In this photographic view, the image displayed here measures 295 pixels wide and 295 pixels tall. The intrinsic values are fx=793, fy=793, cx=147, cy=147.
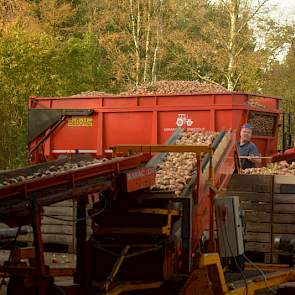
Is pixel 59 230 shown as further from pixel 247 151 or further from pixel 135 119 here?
pixel 135 119

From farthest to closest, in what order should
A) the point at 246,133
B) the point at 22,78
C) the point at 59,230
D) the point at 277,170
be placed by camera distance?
the point at 22,78
the point at 246,133
the point at 59,230
the point at 277,170

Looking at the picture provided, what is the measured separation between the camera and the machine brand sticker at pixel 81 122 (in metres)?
16.9

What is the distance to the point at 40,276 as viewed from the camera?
5773mm

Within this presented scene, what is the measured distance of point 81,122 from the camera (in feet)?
55.9

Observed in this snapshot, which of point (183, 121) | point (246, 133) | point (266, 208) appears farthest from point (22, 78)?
point (266, 208)

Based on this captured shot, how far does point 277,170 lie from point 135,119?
5961 mm

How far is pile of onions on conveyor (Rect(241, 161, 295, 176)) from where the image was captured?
10.8 metres

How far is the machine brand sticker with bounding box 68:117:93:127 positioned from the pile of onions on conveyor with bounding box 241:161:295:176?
6.28m

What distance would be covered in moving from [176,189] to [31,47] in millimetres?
18496

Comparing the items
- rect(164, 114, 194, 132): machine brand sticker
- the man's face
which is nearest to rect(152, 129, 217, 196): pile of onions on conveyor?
the man's face

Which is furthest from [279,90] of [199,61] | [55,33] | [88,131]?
[88,131]

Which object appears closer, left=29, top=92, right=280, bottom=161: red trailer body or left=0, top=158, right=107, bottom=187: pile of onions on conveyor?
left=0, top=158, right=107, bottom=187: pile of onions on conveyor

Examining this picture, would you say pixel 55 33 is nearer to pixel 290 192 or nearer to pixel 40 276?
pixel 290 192

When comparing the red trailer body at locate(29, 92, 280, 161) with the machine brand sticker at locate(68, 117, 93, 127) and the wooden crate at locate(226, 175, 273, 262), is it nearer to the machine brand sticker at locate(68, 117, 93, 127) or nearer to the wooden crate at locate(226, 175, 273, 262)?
the machine brand sticker at locate(68, 117, 93, 127)
